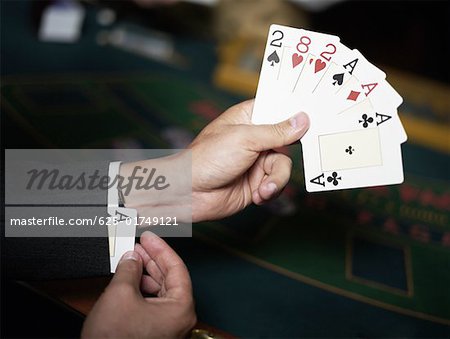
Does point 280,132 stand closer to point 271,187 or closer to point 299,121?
point 299,121

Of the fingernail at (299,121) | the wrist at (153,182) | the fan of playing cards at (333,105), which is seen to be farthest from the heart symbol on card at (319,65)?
the wrist at (153,182)

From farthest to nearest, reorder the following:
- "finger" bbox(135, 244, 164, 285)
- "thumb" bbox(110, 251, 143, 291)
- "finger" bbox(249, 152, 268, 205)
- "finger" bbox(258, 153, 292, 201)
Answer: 1. "finger" bbox(249, 152, 268, 205)
2. "finger" bbox(258, 153, 292, 201)
3. "finger" bbox(135, 244, 164, 285)
4. "thumb" bbox(110, 251, 143, 291)

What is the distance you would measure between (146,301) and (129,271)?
0.38 ft

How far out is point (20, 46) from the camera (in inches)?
99.8

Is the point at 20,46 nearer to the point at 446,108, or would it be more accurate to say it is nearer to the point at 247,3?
the point at 247,3

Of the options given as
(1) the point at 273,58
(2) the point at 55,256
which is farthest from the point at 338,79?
(2) the point at 55,256

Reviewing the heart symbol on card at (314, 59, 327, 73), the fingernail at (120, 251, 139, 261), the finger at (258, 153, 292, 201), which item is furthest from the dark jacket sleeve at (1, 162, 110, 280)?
the heart symbol on card at (314, 59, 327, 73)

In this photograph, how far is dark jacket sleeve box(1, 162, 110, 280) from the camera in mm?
1337

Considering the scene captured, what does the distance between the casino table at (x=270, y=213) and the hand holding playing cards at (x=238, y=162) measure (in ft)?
0.65

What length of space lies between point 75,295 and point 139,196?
31 centimetres

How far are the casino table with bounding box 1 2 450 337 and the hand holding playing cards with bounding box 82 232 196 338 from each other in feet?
0.71

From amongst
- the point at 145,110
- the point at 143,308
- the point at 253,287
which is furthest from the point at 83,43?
the point at 143,308

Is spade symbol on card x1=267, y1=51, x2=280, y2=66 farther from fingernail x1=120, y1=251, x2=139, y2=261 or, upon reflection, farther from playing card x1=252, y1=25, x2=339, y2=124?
fingernail x1=120, y1=251, x2=139, y2=261

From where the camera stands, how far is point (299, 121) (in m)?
1.35
